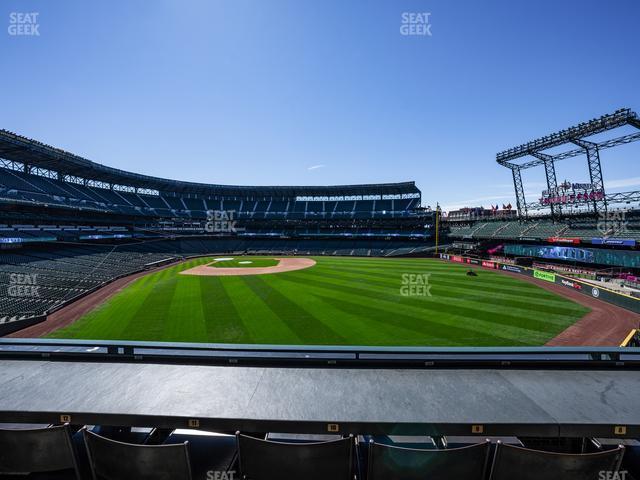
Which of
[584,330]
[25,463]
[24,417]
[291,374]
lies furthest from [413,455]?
[584,330]

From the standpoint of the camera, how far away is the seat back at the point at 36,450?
348 cm

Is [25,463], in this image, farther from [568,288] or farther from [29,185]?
[29,185]

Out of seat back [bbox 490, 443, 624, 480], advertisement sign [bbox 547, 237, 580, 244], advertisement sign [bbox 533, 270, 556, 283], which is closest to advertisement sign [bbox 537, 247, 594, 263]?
advertisement sign [bbox 547, 237, 580, 244]

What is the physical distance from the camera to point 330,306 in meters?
22.1

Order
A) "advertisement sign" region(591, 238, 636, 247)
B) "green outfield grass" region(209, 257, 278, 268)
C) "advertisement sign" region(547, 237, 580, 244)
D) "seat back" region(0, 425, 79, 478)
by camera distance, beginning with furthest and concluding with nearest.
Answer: "green outfield grass" region(209, 257, 278, 268)
"advertisement sign" region(547, 237, 580, 244)
"advertisement sign" region(591, 238, 636, 247)
"seat back" region(0, 425, 79, 478)

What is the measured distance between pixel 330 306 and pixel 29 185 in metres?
60.9

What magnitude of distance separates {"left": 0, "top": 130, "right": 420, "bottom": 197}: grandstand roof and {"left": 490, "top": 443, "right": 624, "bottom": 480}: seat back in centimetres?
5820

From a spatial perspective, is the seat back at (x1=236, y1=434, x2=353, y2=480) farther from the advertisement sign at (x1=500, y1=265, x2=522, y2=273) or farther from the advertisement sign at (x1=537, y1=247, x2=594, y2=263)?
the advertisement sign at (x1=537, y1=247, x2=594, y2=263)

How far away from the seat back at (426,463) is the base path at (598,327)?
16171mm

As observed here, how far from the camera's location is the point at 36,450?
11.7 ft

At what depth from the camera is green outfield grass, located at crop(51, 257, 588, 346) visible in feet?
52.7

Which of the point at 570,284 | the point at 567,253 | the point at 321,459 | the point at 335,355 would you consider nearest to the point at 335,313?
the point at 335,355

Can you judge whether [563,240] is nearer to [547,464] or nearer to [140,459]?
[547,464]

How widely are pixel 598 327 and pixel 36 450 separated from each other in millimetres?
26748
